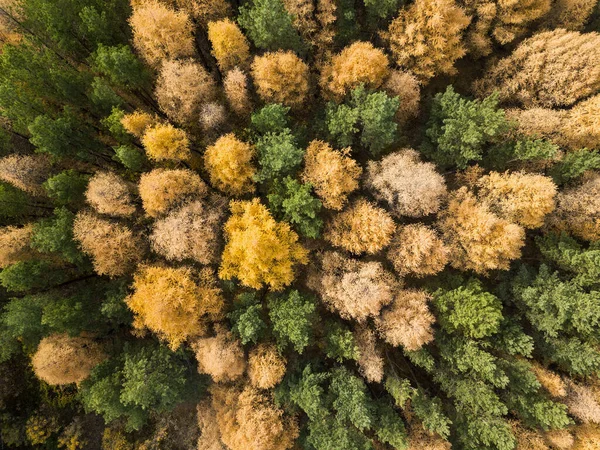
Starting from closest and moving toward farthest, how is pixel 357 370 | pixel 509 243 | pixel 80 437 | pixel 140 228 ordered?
pixel 509 243 → pixel 140 228 → pixel 357 370 → pixel 80 437

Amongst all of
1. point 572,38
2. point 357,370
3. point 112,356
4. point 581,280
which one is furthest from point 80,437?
point 572,38

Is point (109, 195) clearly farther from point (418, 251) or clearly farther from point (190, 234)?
point (418, 251)

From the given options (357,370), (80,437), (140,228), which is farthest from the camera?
(80,437)

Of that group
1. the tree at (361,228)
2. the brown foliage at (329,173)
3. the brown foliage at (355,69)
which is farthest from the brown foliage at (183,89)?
the tree at (361,228)

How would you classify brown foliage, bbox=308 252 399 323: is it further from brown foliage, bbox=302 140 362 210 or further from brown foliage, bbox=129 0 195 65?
brown foliage, bbox=129 0 195 65

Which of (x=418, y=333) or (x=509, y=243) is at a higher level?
(x=509, y=243)

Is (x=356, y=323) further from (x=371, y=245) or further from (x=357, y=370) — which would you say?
(x=371, y=245)

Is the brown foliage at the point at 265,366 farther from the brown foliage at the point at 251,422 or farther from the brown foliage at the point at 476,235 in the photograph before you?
the brown foliage at the point at 476,235
